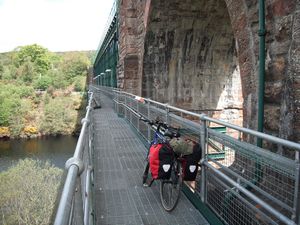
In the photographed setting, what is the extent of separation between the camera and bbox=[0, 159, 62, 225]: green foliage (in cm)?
2338

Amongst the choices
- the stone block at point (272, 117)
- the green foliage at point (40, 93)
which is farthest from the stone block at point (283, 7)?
the green foliage at point (40, 93)

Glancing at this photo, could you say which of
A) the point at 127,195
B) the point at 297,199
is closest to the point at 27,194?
the point at 127,195

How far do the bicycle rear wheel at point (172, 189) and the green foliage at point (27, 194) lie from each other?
18.5m

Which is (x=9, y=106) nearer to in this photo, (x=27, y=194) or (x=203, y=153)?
(x=27, y=194)

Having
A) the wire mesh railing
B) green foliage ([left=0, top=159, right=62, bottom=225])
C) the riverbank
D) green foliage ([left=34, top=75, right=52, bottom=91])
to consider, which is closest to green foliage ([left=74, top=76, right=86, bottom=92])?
green foliage ([left=34, top=75, right=52, bottom=91])

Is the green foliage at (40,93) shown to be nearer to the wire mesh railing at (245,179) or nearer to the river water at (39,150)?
the river water at (39,150)

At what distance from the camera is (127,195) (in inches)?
200

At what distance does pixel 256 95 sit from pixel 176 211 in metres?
1.92

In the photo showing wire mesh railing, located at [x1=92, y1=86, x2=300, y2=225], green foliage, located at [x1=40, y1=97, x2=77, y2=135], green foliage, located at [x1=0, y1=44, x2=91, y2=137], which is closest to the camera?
wire mesh railing, located at [x1=92, y1=86, x2=300, y2=225]

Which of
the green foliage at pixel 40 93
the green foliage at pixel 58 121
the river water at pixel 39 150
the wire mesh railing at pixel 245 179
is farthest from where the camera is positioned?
the green foliage at pixel 40 93

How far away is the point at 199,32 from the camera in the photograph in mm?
14266

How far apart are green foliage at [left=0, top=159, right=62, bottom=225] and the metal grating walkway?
52.3 feet

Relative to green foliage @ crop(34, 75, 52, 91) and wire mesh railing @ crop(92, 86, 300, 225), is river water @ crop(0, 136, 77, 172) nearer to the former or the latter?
green foliage @ crop(34, 75, 52, 91)

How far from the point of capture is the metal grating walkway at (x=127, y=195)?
14.1ft
